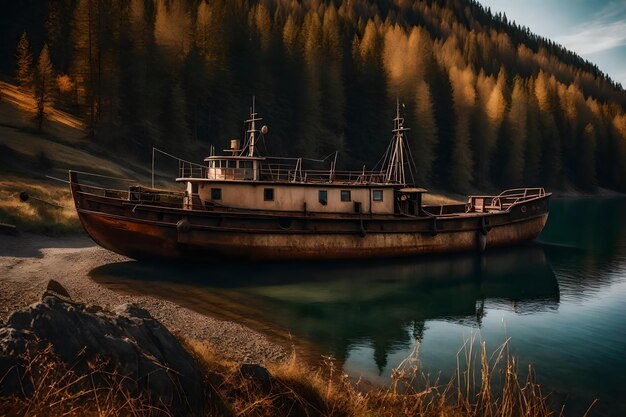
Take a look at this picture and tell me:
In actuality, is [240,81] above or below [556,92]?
below

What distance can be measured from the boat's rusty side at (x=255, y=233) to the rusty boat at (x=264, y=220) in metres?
0.06

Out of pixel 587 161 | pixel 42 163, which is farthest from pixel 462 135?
pixel 42 163

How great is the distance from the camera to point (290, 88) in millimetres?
66062

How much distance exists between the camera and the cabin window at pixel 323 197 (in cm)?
2662

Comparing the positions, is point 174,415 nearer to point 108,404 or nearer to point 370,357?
point 108,404

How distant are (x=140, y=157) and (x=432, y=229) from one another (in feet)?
127

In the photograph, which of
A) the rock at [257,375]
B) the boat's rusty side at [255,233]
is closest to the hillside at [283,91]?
the boat's rusty side at [255,233]

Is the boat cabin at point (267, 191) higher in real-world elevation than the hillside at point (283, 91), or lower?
lower

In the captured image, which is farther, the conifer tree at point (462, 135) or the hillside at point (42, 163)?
the conifer tree at point (462, 135)

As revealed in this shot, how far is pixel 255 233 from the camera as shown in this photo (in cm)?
2433

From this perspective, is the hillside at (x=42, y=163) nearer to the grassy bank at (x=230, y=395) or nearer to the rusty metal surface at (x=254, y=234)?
the rusty metal surface at (x=254, y=234)

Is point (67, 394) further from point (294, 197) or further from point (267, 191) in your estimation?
point (294, 197)

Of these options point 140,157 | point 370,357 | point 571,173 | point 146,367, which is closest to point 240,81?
point 140,157

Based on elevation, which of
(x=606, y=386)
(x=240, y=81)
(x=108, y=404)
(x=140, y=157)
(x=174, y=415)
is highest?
(x=240, y=81)
